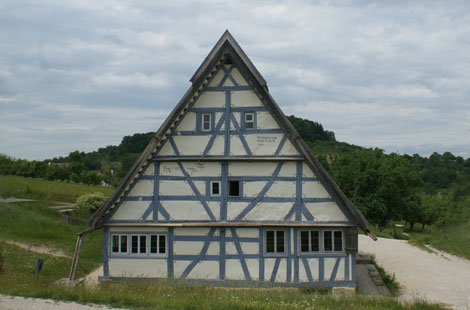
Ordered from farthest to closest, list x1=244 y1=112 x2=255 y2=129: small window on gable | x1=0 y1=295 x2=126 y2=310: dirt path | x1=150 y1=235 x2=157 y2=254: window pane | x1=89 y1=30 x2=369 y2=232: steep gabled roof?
x1=150 y1=235 x2=157 y2=254: window pane, x1=244 y1=112 x2=255 y2=129: small window on gable, x1=89 y1=30 x2=369 y2=232: steep gabled roof, x1=0 y1=295 x2=126 y2=310: dirt path

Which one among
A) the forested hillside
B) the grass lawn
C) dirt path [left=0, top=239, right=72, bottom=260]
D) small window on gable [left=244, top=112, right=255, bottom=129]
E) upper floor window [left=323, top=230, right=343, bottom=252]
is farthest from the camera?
the forested hillside

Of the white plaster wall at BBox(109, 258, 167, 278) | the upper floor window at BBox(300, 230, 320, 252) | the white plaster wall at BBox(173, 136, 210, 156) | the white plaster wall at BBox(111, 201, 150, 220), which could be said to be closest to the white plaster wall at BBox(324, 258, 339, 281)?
the upper floor window at BBox(300, 230, 320, 252)

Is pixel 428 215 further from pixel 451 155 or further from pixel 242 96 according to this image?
pixel 451 155

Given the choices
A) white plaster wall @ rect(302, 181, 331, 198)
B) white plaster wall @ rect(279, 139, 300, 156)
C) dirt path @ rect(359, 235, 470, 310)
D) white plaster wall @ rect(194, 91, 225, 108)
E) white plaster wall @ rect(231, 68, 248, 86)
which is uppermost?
white plaster wall @ rect(231, 68, 248, 86)

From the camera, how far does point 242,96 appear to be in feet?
46.4

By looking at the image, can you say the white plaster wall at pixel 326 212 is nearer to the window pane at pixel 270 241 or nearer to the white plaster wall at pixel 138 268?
the window pane at pixel 270 241

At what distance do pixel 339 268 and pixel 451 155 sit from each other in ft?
477

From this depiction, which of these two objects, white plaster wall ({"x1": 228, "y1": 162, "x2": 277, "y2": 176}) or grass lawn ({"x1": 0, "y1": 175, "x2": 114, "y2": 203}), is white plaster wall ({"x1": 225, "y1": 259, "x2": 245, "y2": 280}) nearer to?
white plaster wall ({"x1": 228, "y1": 162, "x2": 277, "y2": 176})

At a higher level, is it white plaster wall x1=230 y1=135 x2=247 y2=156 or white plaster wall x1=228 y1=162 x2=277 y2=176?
white plaster wall x1=230 y1=135 x2=247 y2=156

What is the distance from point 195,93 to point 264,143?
2983 mm

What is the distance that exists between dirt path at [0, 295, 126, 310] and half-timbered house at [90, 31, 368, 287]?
12.9 feet

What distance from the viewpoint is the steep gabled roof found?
44.6 ft

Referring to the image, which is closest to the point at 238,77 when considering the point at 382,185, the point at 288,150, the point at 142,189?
the point at 288,150

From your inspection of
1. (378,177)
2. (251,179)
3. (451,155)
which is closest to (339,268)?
(251,179)
